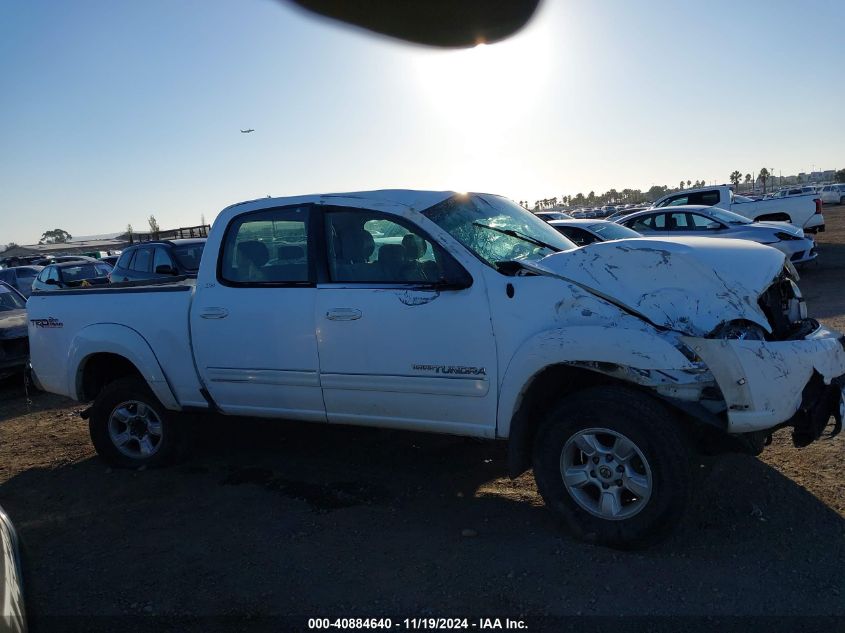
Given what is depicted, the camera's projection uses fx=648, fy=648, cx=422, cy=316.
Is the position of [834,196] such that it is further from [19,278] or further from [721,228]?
[19,278]

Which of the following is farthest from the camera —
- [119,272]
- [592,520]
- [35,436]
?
[119,272]

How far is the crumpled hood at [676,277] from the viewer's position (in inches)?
127

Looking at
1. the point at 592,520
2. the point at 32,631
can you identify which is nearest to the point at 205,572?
the point at 32,631

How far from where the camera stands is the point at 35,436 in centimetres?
639

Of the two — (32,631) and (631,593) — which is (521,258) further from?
(32,631)

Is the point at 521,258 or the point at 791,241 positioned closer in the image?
the point at 521,258

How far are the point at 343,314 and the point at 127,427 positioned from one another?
7.73 feet

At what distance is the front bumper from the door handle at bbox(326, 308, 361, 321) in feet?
6.24

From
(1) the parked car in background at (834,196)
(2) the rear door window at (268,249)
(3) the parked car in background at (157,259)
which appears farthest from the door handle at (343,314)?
(1) the parked car in background at (834,196)

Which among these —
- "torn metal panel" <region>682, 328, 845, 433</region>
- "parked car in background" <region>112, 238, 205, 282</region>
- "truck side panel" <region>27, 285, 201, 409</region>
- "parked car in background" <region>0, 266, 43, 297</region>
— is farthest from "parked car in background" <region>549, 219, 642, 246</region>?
"parked car in background" <region>0, 266, 43, 297</region>

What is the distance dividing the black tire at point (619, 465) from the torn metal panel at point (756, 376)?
306 mm

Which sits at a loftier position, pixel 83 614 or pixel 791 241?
pixel 791 241

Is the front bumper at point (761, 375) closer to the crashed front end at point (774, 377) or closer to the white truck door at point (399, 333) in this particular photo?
the crashed front end at point (774, 377)

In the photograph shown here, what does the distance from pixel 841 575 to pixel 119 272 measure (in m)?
12.1
